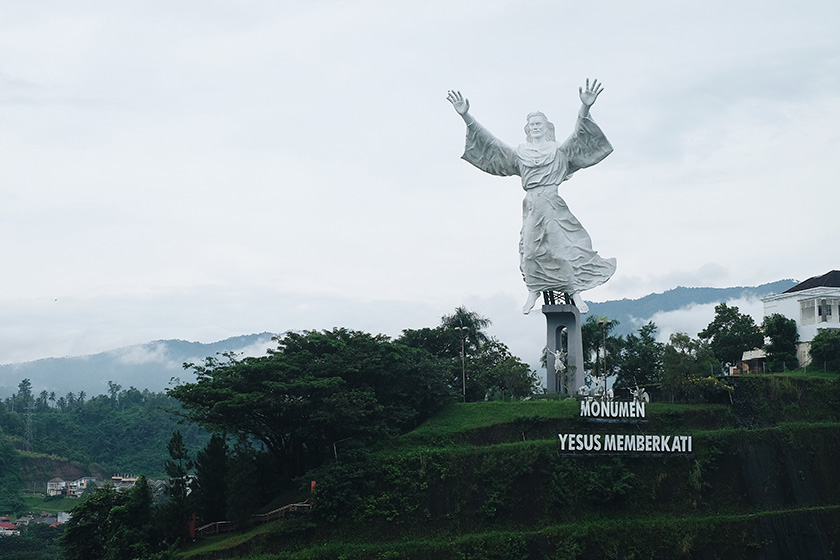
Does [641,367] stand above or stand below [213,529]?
above

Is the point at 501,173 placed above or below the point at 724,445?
above

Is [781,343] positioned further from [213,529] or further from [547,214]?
[213,529]

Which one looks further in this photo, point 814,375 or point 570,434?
point 814,375

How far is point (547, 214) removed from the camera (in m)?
39.8

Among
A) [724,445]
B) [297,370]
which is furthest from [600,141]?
[297,370]

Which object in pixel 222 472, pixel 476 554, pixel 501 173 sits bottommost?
pixel 476 554

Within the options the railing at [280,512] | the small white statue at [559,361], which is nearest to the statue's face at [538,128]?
the small white statue at [559,361]

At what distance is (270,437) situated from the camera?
3559 cm

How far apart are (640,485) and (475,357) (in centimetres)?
1657

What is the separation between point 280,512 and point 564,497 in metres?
10.2

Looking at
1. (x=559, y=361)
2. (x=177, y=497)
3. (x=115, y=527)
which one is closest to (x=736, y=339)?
(x=559, y=361)

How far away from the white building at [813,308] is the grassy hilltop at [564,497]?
38.7 ft

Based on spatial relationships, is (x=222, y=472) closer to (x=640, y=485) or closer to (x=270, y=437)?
→ (x=270, y=437)

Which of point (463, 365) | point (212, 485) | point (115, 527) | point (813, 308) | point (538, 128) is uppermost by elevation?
point (538, 128)
